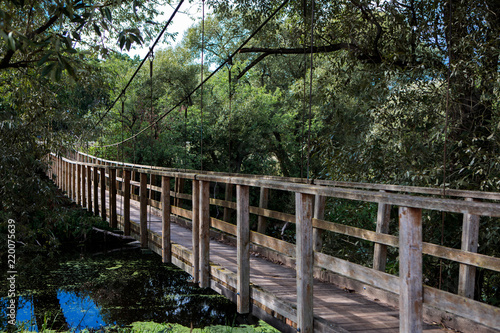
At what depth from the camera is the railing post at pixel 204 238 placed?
11.3ft

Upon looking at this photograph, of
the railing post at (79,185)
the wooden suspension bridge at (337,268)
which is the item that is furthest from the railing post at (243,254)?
the railing post at (79,185)

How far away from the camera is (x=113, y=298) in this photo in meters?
6.21

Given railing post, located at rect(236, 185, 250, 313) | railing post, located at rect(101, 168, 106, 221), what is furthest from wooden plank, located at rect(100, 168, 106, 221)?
Result: railing post, located at rect(236, 185, 250, 313)

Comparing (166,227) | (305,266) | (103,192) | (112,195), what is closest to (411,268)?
(305,266)

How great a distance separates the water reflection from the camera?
5547 mm

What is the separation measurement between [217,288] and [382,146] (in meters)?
2.75

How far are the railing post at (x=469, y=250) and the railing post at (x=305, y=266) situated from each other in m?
1.00

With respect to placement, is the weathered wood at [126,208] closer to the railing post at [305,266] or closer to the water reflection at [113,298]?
the water reflection at [113,298]

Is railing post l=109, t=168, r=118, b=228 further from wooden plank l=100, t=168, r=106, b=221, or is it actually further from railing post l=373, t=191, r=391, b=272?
railing post l=373, t=191, r=391, b=272

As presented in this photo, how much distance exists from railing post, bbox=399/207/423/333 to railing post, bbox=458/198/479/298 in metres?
1.14

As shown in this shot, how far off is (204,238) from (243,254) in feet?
2.19

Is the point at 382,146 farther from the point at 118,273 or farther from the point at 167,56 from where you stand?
the point at 167,56

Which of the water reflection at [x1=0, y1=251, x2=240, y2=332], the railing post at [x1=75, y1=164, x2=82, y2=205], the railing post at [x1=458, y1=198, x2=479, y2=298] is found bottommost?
the water reflection at [x1=0, y1=251, x2=240, y2=332]

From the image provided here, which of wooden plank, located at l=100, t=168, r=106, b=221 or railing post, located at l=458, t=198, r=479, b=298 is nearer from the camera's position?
railing post, located at l=458, t=198, r=479, b=298
